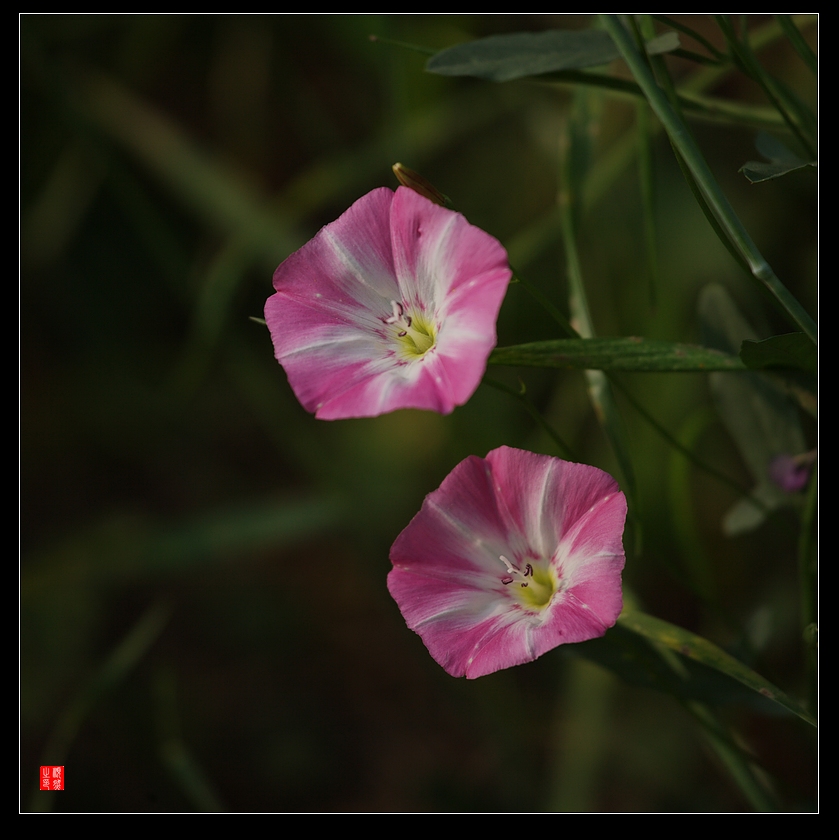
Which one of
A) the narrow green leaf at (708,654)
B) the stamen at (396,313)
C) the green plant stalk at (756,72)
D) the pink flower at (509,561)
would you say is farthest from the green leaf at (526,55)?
the narrow green leaf at (708,654)

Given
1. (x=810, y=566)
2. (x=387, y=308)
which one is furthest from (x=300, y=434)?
(x=810, y=566)

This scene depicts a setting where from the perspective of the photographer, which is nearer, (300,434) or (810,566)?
(810,566)

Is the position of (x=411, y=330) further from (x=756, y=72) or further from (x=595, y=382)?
(x=756, y=72)

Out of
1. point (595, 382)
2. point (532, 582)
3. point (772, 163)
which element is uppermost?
point (772, 163)

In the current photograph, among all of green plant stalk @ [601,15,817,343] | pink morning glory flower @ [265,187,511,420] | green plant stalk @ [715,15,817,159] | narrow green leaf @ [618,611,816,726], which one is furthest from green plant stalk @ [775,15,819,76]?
narrow green leaf @ [618,611,816,726]

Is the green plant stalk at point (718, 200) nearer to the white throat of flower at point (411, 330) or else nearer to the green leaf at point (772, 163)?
the green leaf at point (772, 163)

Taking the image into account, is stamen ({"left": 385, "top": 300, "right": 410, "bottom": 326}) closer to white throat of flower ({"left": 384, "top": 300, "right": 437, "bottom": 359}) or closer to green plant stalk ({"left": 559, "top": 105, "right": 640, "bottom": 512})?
white throat of flower ({"left": 384, "top": 300, "right": 437, "bottom": 359})
